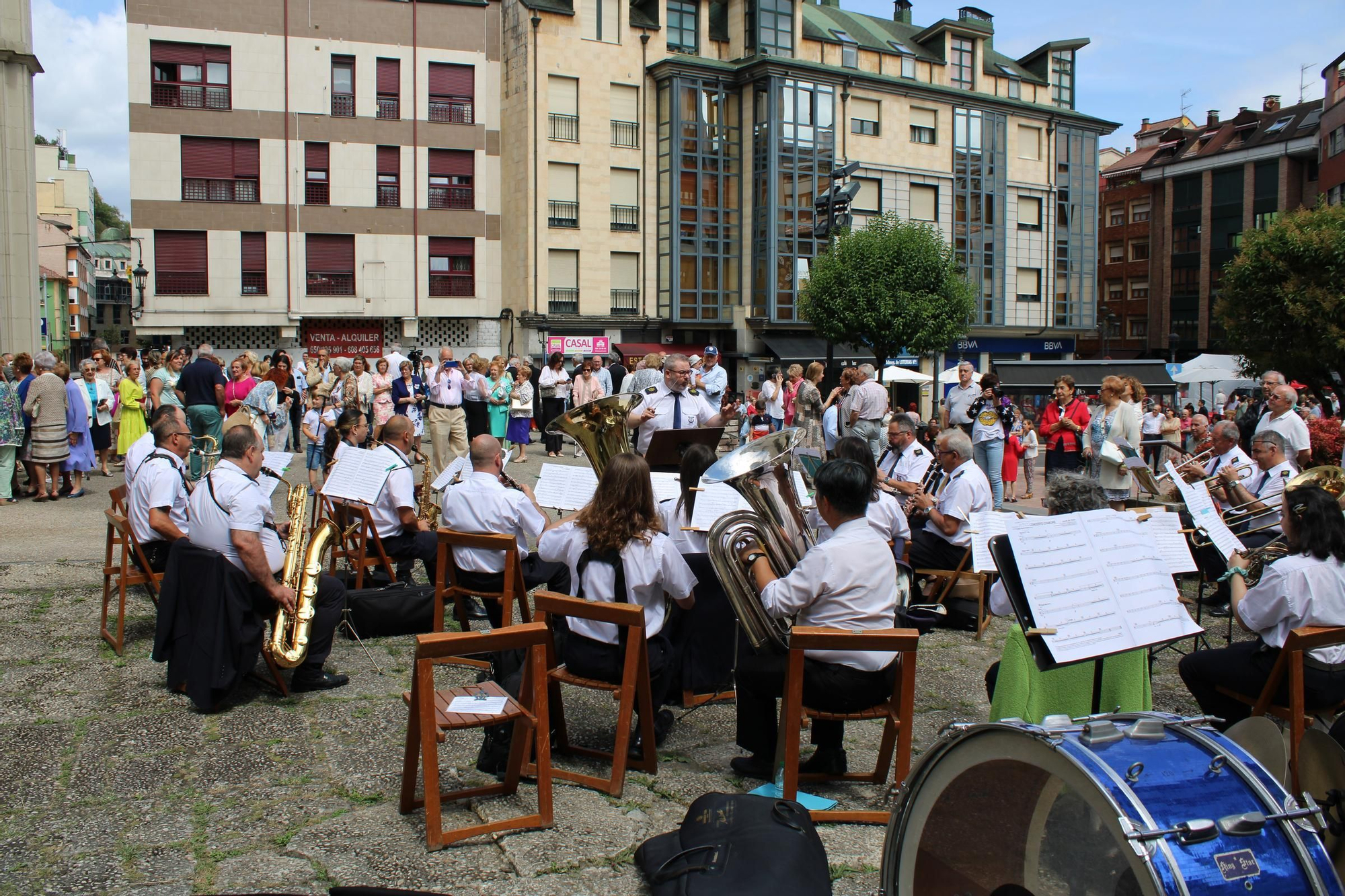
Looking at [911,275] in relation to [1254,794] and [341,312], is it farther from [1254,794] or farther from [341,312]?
[1254,794]

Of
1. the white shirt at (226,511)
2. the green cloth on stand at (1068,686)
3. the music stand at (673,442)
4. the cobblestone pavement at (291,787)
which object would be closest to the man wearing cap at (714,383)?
the music stand at (673,442)

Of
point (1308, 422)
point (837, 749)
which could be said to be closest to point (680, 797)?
point (837, 749)

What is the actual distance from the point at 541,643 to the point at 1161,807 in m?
2.33

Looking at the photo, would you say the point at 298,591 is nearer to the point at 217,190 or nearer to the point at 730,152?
the point at 217,190

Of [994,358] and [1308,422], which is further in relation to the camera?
[994,358]

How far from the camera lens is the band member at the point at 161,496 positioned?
6051 mm

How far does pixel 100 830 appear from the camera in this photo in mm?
4031

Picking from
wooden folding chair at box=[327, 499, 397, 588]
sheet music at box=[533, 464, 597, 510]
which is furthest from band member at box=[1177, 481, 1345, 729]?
wooden folding chair at box=[327, 499, 397, 588]

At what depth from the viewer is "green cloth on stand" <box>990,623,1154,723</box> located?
417 cm

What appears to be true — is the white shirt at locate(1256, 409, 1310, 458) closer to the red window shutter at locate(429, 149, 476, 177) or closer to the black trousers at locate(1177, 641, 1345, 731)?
the black trousers at locate(1177, 641, 1345, 731)

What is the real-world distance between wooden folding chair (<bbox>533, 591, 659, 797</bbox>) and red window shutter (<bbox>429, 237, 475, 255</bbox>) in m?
28.7

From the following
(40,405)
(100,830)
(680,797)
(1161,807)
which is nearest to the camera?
(1161,807)

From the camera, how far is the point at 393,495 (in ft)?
23.9

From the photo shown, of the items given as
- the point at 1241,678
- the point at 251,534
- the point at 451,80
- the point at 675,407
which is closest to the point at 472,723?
the point at 251,534
